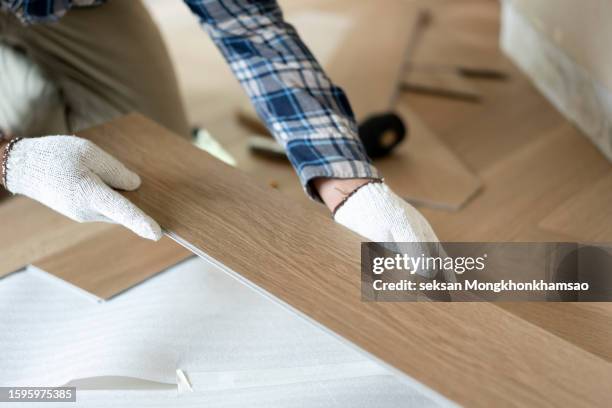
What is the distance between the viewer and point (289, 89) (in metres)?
1.25

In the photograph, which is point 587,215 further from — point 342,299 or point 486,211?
point 342,299

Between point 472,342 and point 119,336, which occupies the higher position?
point 472,342

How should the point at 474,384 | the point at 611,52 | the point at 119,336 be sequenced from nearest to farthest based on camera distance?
the point at 474,384
the point at 119,336
the point at 611,52

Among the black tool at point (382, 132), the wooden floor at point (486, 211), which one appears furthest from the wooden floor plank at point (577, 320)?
the black tool at point (382, 132)

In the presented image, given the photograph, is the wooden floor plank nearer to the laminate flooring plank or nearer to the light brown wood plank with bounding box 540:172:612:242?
the light brown wood plank with bounding box 540:172:612:242

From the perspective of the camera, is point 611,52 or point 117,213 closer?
point 117,213

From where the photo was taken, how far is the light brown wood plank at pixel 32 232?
1.32 meters

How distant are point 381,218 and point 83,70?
1.01 meters

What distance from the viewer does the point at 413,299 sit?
963 millimetres

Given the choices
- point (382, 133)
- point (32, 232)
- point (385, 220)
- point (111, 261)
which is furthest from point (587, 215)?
point (32, 232)

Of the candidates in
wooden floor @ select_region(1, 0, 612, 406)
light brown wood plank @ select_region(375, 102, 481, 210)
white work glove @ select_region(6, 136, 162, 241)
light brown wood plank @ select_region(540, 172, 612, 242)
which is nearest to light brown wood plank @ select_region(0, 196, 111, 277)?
white work glove @ select_region(6, 136, 162, 241)

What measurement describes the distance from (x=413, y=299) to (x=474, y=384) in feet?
0.55

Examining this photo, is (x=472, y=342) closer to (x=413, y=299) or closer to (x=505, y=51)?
(x=413, y=299)

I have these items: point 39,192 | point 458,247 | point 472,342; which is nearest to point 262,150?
point 458,247
